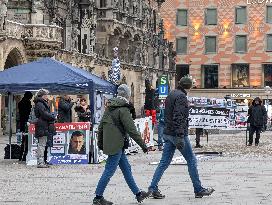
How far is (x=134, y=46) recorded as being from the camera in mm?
62531

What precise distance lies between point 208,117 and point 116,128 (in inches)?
682

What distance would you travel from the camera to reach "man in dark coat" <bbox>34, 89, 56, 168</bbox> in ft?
64.1

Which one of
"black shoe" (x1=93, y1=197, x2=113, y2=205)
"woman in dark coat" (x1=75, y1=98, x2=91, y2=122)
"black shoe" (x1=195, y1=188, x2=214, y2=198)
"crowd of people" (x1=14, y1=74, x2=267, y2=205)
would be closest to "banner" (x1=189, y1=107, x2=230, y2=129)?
"woman in dark coat" (x1=75, y1=98, x2=91, y2=122)

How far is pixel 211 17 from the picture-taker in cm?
8294

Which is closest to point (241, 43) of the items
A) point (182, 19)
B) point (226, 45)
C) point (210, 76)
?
point (226, 45)

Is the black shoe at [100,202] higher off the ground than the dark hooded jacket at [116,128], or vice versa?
the dark hooded jacket at [116,128]

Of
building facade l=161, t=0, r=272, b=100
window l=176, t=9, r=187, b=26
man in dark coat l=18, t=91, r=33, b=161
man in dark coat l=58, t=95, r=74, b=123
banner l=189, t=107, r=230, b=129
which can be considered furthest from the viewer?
window l=176, t=9, r=187, b=26

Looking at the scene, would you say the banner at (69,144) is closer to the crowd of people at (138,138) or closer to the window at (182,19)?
the crowd of people at (138,138)

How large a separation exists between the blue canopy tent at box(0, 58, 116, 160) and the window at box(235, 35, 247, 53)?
A: 6173 centimetres

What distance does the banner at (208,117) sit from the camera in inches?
1139

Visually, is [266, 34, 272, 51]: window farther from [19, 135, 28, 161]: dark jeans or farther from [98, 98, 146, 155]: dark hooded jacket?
[98, 98, 146, 155]: dark hooded jacket

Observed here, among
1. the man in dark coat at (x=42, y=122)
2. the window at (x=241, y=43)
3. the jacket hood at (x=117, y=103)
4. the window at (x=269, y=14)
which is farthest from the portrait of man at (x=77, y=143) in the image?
the window at (x=269, y=14)

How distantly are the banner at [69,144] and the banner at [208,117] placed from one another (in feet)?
28.1

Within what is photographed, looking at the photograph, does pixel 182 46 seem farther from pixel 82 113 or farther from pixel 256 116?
pixel 82 113
